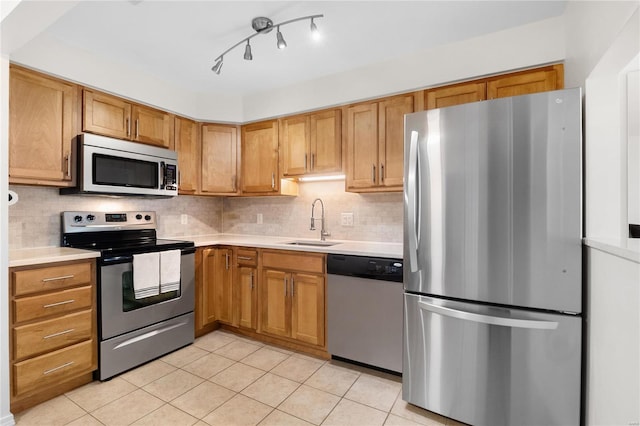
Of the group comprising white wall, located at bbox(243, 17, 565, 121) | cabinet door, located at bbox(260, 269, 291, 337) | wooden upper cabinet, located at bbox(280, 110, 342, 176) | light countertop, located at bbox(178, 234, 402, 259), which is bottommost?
cabinet door, located at bbox(260, 269, 291, 337)

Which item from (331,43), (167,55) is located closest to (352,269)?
(331,43)

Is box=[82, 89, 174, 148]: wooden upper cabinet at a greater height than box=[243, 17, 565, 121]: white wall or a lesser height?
lesser

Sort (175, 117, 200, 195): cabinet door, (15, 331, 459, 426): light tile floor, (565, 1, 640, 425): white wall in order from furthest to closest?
1. (175, 117, 200, 195): cabinet door
2. (15, 331, 459, 426): light tile floor
3. (565, 1, 640, 425): white wall

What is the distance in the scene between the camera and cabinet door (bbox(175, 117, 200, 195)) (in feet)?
10.1

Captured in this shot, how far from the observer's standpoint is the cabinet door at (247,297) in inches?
112

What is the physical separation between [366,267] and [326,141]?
1247 mm

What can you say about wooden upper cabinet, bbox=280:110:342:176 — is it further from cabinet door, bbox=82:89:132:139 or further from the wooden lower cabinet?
cabinet door, bbox=82:89:132:139

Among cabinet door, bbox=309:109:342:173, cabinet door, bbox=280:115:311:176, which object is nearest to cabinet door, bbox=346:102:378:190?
cabinet door, bbox=309:109:342:173

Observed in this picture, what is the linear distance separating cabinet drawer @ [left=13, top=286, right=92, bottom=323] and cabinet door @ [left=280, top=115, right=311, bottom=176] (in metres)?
1.88

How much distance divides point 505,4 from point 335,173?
1639mm

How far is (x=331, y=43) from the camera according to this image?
227 cm

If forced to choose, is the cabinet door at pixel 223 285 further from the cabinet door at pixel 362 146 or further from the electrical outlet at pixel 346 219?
the cabinet door at pixel 362 146

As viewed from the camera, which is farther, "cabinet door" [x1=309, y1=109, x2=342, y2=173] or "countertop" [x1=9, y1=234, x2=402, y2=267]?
"cabinet door" [x1=309, y1=109, x2=342, y2=173]

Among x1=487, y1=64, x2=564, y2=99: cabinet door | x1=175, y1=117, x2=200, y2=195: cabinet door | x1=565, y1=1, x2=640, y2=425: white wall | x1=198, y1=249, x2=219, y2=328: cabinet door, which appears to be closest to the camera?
x1=565, y1=1, x2=640, y2=425: white wall
